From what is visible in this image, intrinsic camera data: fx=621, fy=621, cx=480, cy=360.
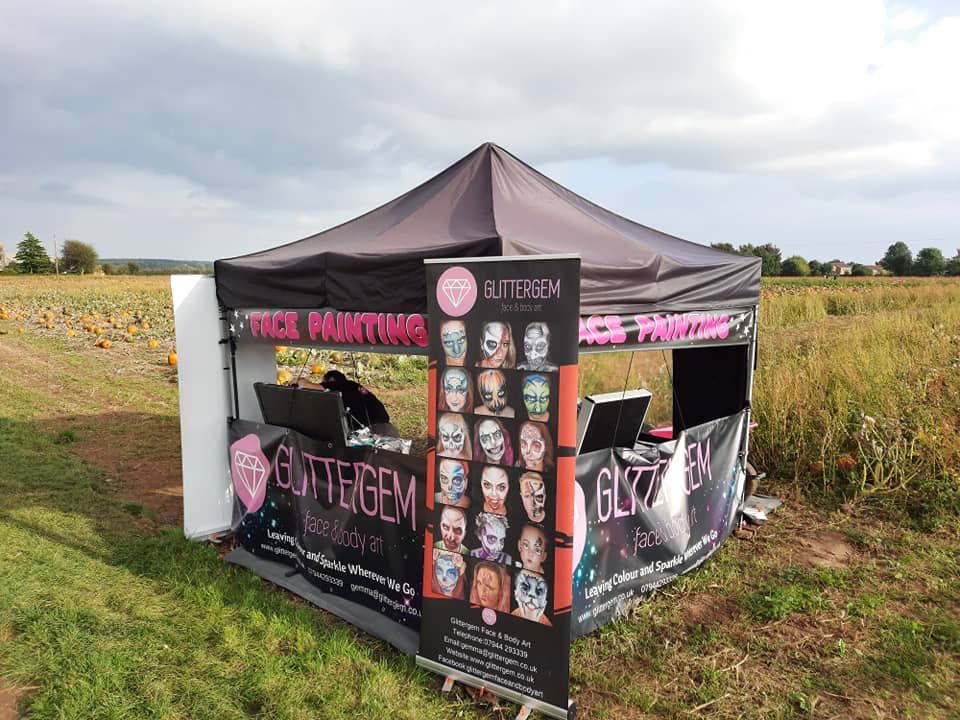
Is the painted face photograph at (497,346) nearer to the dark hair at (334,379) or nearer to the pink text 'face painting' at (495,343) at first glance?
the pink text 'face painting' at (495,343)

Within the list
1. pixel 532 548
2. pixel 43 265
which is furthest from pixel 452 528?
pixel 43 265

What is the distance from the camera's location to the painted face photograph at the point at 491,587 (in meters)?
3.16

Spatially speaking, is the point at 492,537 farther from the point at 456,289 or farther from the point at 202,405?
the point at 202,405

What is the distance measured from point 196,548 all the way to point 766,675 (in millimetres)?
4159

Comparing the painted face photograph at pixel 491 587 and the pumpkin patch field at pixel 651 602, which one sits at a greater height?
the painted face photograph at pixel 491 587

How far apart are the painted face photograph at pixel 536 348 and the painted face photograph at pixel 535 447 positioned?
282mm

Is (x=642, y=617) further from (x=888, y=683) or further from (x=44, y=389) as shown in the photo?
(x=44, y=389)

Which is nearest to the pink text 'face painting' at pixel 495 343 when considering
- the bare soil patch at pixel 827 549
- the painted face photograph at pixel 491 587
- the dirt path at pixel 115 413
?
the painted face photograph at pixel 491 587

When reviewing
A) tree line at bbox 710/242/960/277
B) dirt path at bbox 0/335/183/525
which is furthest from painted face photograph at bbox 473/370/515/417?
tree line at bbox 710/242/960/277

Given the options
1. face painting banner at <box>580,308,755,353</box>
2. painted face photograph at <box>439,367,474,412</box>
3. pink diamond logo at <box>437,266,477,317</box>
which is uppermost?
pink diamond logo at <box>437,266,477,317</box>

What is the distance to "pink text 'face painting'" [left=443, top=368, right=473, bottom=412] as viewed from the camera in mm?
3219

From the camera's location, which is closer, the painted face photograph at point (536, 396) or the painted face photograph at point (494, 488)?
the painted face photograph at point (536, 396)

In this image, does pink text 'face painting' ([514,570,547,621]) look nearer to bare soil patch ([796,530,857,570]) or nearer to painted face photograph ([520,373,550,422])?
painted face photograph ([520,373,550,422])

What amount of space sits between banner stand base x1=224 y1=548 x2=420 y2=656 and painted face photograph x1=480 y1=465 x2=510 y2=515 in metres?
1.11
